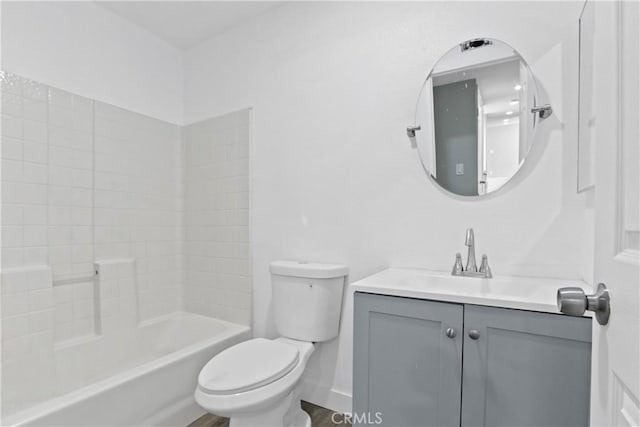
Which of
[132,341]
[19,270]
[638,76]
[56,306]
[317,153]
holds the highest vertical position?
[317,153]

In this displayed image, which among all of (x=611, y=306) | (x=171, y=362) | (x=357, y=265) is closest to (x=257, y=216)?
(x=357, y=265)

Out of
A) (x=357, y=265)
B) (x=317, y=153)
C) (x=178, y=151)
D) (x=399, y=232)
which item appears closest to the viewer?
(x=399, y=232)

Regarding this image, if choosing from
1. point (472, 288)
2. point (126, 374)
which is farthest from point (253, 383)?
point (472, 288)

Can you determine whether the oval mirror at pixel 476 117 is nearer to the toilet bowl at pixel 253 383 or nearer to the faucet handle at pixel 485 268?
the faucet handle at pixel 485 268

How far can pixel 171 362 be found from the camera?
5.62 feet

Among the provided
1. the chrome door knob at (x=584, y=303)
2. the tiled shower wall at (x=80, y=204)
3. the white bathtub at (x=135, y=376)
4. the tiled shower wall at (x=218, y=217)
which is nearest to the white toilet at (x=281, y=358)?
the white bathtub at (x=135, y=376)

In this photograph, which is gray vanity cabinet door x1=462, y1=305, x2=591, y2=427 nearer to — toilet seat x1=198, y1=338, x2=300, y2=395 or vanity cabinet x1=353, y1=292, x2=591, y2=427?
vanity cabinet x1=353, y1=292, x2=591, y2=427

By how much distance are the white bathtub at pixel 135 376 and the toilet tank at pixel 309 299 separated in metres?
0.54

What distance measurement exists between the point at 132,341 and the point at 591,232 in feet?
8.46

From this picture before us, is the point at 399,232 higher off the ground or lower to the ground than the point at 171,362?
higher

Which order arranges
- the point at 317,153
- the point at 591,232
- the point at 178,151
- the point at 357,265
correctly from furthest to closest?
the point at 178,151, the point at 317,153, the point at 357,265, the point at 591,232

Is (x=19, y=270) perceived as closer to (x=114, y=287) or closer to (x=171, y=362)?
(x=114, y=287)

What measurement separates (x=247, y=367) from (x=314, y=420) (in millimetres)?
Result: 623

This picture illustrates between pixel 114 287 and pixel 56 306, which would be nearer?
pixel 56 306
